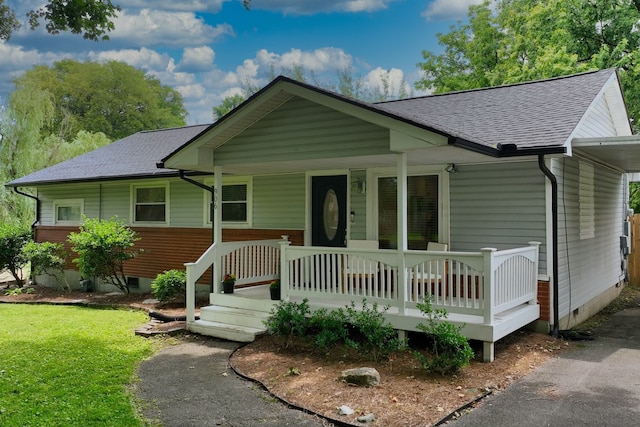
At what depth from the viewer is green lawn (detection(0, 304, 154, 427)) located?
455 centimetres

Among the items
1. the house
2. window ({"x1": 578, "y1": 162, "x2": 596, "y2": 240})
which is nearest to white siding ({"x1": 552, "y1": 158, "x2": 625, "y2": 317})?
the house

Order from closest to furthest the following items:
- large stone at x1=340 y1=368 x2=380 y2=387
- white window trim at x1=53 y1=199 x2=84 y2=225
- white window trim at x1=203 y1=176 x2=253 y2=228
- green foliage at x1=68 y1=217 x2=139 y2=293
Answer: large stone at x1=340 y1=368 x2=380 y2=387 → white window trim at x1=203 y1=176 x2=253 y2=228 → green foliage at x1=68 y1=217 x2=139 y2=293 → white window trim at x1=53 y1=199 x2=84 y2=225

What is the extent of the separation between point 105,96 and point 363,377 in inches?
1786

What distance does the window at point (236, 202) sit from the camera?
10.8m

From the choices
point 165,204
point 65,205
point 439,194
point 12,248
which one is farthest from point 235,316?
point 12,248

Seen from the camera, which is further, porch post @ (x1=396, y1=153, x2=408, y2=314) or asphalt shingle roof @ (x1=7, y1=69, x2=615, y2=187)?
asphalt shingle roof @ (x1=7, y1=69, x2=615, y2=187)

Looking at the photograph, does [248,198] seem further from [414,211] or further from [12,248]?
[12,248]

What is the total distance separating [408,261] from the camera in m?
6.47

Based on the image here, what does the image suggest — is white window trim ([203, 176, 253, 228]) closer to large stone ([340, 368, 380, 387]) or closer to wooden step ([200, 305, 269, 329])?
wooden step ([200, 305, 269, 329])

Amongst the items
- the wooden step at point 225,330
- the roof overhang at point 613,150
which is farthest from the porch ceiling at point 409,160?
the wooden step at point 225,330

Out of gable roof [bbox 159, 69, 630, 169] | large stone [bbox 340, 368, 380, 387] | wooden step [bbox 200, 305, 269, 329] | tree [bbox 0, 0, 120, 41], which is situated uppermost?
tree [bbox 0, 0, 120, 41]

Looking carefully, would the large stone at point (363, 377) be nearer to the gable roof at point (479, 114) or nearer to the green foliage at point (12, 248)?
the gable roof at point (479, 114)

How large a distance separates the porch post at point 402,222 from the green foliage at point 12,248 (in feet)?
40.0

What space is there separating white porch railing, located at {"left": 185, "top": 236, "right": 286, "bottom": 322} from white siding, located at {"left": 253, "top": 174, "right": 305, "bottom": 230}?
677 millimetres
